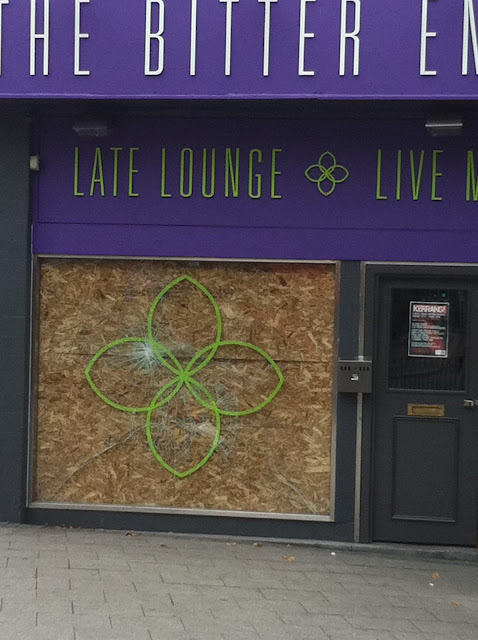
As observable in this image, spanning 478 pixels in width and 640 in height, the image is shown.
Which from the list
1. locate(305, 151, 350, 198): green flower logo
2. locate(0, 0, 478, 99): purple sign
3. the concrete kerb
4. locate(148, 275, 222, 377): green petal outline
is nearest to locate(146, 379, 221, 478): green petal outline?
locate(148, 275, 222, 377): green petal outline

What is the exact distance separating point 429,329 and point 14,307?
136 inches

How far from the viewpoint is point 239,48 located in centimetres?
831

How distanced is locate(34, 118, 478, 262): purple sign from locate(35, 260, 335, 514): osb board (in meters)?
0.25

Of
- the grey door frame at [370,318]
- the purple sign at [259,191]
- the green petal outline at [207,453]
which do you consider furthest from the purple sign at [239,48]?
the green petal outline at [207,453]

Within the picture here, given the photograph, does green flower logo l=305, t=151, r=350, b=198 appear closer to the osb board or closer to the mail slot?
the osb board

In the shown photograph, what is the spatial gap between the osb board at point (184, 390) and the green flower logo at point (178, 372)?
0.04 metres

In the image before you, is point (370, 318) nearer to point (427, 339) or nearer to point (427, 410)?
point (427, 339)

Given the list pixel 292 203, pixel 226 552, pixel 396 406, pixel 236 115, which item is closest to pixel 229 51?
pixel 236 115

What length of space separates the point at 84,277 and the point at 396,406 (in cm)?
282

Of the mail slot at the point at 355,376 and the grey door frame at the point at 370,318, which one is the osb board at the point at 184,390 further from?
the grey door frame at the point at 370,318

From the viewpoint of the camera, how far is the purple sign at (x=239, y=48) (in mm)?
8164

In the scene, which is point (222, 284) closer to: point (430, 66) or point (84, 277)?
point (84, 277)

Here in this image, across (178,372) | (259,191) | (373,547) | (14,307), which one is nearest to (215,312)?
(178,372)

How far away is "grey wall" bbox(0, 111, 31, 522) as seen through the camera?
9.01 m
